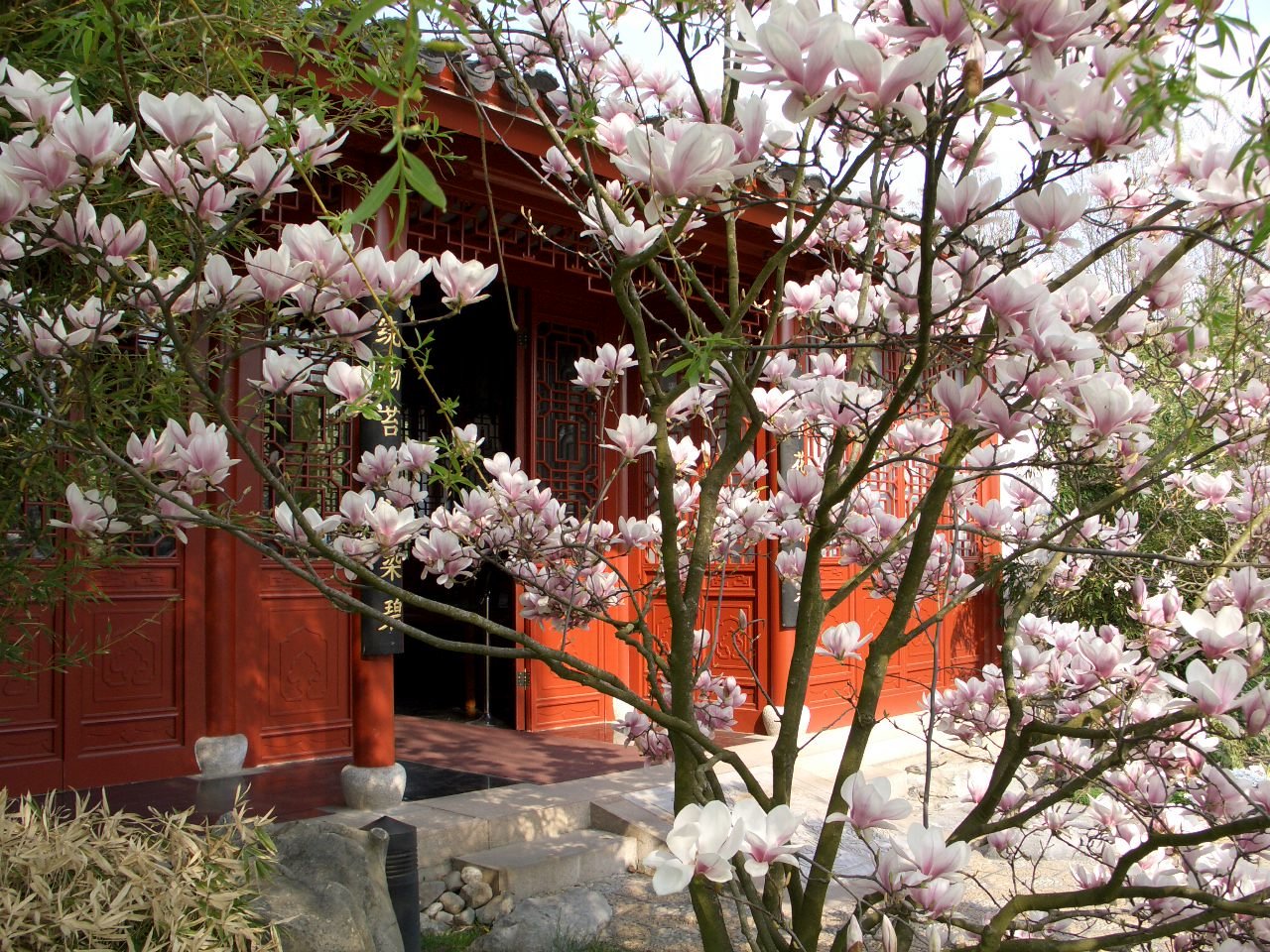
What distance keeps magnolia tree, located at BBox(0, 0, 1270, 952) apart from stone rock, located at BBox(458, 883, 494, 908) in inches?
72.3

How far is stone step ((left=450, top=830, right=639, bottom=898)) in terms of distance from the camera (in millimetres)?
4082

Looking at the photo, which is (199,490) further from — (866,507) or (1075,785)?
(866,507)

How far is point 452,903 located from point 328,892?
6.07 feet

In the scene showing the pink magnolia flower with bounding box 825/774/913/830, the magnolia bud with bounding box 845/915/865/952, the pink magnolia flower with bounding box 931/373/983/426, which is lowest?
the magnolia bud with bounding box 845/915/865/952

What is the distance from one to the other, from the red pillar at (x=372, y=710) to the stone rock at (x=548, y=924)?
936mm

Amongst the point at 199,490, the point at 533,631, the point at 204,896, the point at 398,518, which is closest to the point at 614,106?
the point at 398,518

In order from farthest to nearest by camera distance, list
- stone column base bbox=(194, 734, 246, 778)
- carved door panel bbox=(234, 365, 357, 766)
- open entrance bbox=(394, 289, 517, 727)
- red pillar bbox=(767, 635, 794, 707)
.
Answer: open entrance bbox=(394, 289, 517, 727)
red pillar bbox=(767, 635, 794, 707)
carved door panel bbox=(234, 365, 357, 766)
stone column base bbox=(194, 734, 246, 778)

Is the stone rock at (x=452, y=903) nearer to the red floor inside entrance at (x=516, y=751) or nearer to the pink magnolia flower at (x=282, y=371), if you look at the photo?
the red floor inside entrance at (x=516, y=751)

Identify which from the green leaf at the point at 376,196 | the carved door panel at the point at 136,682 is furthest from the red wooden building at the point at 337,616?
the green leaf at the point at 376,196

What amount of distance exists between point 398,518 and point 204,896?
0.69 metres

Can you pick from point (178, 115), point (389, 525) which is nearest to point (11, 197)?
point (178, 115)

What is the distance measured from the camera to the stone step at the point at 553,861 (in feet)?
13.4

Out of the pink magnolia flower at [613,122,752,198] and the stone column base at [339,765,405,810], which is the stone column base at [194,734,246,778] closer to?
the stone column base at [339,765,405,810]

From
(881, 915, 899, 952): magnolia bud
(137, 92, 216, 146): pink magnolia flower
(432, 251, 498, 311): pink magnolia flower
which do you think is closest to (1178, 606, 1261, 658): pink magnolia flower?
(881, 915, 899, 952): magnolia bud
